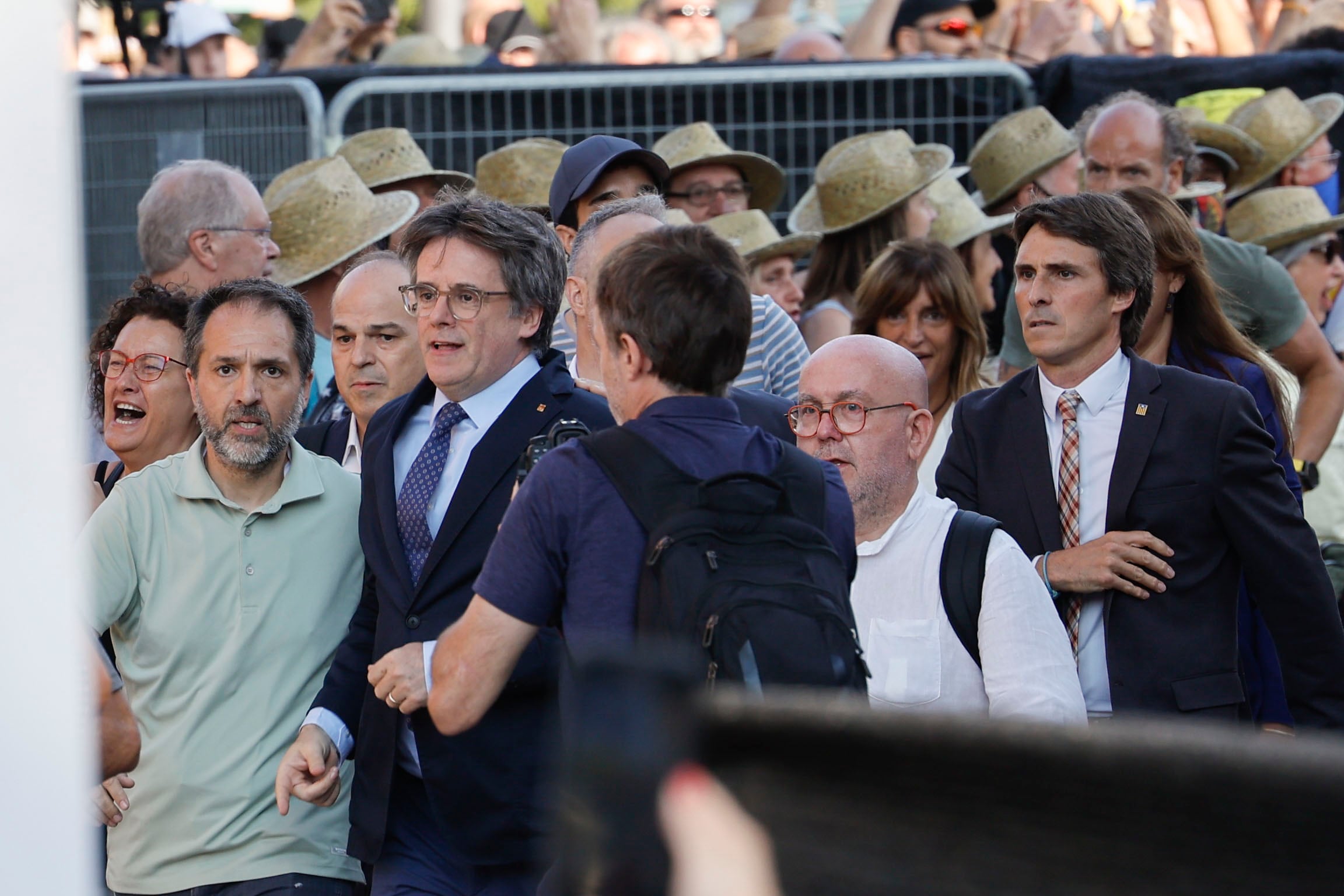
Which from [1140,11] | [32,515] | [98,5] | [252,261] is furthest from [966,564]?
[98,5]

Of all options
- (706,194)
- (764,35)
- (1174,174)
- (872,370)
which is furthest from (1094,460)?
(764,35)

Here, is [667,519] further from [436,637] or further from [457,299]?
[457,299]

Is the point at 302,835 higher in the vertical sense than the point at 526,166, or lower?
lower

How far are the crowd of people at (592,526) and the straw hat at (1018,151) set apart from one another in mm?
2190

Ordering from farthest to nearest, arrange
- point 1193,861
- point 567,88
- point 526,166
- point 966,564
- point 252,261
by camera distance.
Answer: point 567,88 < point 526,166 < point 252,261 < point 966,564 < point 1193,861

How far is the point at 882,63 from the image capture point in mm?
7195

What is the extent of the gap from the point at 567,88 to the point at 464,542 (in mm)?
4076

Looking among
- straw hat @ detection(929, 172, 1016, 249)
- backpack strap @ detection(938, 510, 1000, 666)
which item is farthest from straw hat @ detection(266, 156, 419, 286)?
backpack strap @ detection(938, 510, 1000, 666)

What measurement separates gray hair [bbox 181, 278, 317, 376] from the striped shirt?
2.79 ft

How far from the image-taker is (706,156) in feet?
20.9

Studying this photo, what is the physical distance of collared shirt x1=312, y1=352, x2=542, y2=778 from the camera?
3.51 m

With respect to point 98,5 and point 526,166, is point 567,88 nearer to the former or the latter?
point 526,166

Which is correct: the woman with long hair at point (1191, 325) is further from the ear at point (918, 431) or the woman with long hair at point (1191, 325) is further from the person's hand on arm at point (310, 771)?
the person's hand on arm at point (310, 771)

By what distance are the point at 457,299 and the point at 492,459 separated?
38 centimetres
